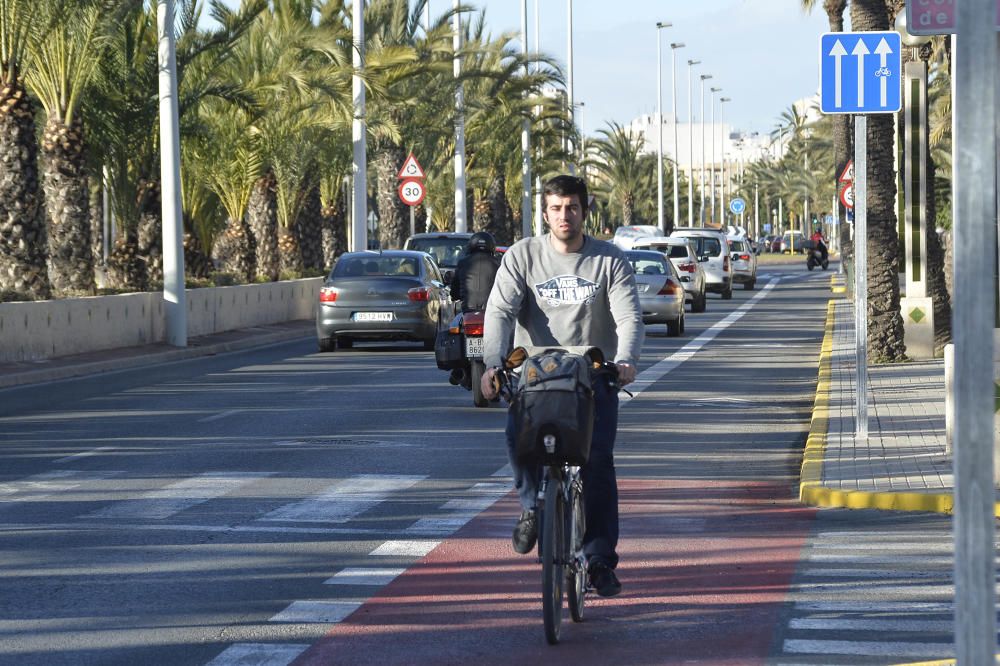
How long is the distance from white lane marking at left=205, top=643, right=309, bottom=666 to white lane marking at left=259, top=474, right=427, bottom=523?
3.29 meters

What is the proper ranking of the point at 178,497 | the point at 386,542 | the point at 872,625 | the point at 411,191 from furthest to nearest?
the point at 411,191 < the point at 178,497 < the point at 386,542 < the point at 872,625

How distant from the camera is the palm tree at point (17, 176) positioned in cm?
2634

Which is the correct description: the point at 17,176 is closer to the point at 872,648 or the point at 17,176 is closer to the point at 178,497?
the point at 178,497

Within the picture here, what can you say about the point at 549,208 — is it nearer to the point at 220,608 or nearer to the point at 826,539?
the point at 220,608

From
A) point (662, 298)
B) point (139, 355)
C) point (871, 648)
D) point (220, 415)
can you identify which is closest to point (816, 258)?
point (662, 298)

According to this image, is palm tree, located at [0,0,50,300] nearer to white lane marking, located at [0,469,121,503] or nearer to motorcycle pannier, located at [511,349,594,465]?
white lane marking, located at [0,469,121,503]

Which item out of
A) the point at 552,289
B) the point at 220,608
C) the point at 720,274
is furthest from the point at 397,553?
the point at 720,274

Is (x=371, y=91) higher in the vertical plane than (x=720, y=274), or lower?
higher

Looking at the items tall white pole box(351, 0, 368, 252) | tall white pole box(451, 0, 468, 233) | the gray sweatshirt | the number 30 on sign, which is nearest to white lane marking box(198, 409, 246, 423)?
the gray sweatshirt

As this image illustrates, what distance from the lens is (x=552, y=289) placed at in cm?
729

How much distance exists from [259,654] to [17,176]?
21.0m

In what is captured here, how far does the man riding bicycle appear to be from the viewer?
7227mm

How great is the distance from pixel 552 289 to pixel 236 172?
107 ft

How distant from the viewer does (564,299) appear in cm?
729
